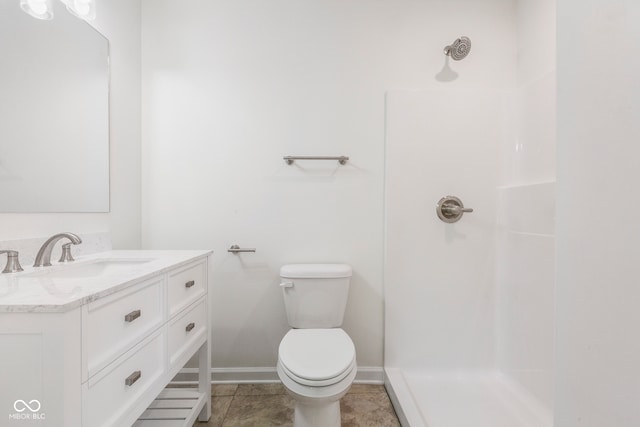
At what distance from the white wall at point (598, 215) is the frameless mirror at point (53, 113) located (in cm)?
166

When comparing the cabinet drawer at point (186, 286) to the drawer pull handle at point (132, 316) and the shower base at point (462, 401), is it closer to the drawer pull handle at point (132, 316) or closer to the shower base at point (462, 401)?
the drawer pull handle at point (132, 316)

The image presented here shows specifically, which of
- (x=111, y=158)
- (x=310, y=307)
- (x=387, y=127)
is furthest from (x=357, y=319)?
(x=111, y=158)

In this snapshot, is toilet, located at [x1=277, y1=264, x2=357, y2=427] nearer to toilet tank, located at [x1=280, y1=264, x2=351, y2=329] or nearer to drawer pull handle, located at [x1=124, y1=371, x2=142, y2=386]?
toilet tank, located at [x1=280, y1=264, x2=351, y2=329]

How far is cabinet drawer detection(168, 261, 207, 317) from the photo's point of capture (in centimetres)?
104

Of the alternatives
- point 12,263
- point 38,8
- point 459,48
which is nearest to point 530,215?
point 459,48

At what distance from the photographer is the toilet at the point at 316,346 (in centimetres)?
105

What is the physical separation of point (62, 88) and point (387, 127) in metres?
1.61

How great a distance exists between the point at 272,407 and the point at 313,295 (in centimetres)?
64

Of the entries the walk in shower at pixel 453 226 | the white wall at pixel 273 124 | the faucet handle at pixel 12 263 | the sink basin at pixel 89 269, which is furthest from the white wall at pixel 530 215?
the faucet handle at pixel 12 263

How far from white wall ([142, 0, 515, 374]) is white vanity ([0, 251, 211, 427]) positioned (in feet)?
1.60

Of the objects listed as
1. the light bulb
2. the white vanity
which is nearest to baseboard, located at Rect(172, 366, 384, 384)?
the white vanity

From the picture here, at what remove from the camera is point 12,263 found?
0.91 metres

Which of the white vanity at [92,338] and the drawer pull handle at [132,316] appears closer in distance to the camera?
the white vanity at [92,338]

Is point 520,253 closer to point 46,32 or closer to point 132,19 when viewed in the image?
point 46,32
